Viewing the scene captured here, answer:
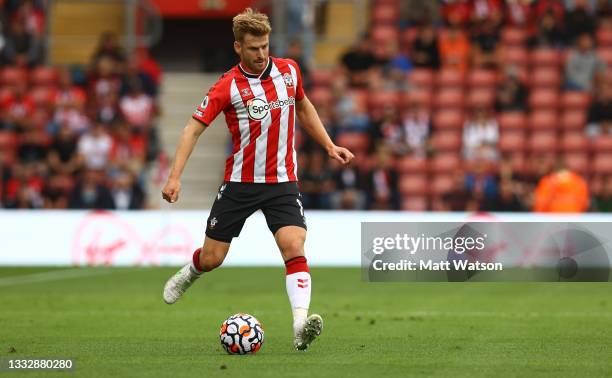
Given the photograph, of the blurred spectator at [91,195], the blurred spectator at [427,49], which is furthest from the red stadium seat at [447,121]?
the blurred spectator at [91,195]

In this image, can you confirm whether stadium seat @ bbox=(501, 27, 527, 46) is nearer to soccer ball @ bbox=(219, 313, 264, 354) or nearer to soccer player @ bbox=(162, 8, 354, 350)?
soccer player @ bbox=(162, 8, 354, 350)

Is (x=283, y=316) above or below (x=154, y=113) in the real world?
below

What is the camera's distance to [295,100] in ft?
30.6

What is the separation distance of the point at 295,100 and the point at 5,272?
10.0 meters

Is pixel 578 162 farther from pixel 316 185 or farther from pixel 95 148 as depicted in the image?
pixel 95 148

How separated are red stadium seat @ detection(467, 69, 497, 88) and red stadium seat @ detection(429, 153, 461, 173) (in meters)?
1.77

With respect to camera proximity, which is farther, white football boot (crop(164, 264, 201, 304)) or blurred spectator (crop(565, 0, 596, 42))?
blurred spectator (crop(565, 0, 596, 42))

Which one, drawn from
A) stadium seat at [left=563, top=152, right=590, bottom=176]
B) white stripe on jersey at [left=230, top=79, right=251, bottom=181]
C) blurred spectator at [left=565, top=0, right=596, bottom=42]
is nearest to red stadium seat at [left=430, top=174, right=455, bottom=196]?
stadium seat at [left=563, top=152, right=590, bottom=176]

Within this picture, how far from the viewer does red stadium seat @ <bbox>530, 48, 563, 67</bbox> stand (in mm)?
24375

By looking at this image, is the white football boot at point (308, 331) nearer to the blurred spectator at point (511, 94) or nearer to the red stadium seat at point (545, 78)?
the blurred spectator at point (511, 94)

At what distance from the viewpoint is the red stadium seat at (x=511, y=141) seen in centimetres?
2298

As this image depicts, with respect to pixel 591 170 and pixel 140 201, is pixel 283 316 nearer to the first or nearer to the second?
pixel 140 201

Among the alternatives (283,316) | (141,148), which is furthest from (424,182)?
(283,316)

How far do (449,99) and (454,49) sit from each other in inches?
42.4
